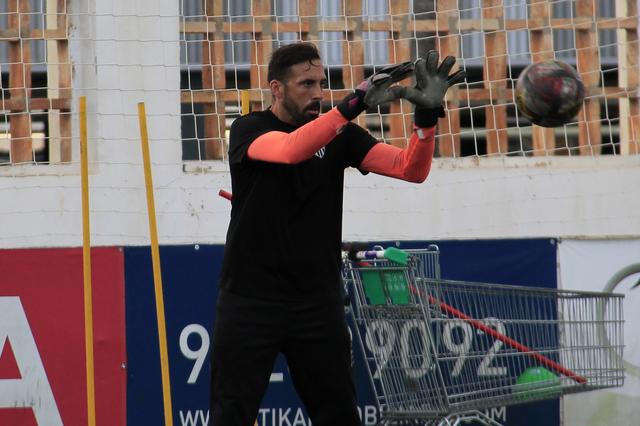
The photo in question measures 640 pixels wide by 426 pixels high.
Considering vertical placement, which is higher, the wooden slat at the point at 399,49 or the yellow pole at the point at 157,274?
the wooden slat at the point at 399,49

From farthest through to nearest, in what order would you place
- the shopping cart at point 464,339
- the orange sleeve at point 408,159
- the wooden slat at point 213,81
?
the wooden slat at point 213,81
the shopping cart at point 464,339
the orange sleeve at point 408,159

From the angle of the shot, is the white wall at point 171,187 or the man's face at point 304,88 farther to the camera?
the white wall at point 171,187

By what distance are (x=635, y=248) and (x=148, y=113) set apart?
9.87 feet

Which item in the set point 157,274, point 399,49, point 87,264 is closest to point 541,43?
point 399,49

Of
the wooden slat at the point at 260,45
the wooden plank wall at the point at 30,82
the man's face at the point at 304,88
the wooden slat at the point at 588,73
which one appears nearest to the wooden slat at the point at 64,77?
the wooden plank wall at the point at 30,82

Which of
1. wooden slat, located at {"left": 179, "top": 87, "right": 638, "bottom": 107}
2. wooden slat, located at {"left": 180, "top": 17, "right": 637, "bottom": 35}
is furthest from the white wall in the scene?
wooden slat, located at {"left": 180, "top": 17, "right": 637, "bottom": 35}

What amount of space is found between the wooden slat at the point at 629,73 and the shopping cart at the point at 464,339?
1.27m

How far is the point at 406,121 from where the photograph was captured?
7.66 metres

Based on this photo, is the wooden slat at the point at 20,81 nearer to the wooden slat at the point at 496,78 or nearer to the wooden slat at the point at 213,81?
the wooden slat at the point at 213,81

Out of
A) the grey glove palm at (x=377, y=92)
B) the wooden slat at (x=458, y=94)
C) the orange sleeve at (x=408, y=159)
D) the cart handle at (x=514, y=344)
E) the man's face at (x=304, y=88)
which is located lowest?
the cart handle at (x=514, y=344)

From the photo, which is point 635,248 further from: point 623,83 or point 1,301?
point 1,301

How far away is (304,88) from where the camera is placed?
483 centimetres

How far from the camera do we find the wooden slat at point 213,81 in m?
7.44

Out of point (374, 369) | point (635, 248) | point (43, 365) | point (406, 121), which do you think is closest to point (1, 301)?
point (43, 365)
